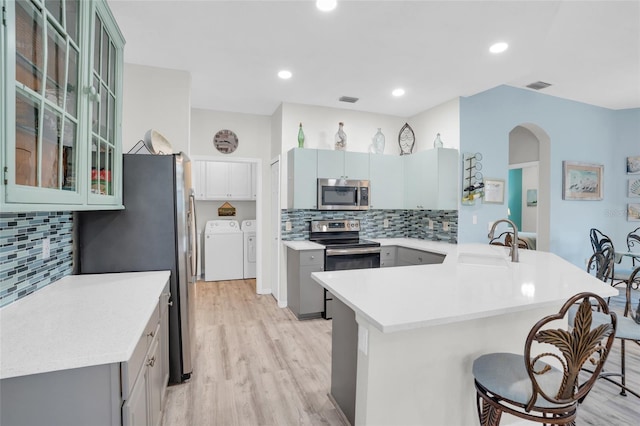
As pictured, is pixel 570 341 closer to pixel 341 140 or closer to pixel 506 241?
pixel 506 241

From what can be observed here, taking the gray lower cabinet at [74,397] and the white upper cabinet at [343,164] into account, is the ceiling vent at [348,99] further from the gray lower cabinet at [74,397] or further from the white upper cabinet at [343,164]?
the gray lower cabinet at [74,397]

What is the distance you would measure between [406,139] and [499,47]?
79.4 inches

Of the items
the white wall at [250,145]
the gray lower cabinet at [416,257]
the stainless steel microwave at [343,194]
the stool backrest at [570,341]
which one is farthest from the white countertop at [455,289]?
the white wall at [250,145]

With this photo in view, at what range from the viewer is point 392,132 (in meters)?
4.79

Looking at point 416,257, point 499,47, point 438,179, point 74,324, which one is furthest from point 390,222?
point 74,324

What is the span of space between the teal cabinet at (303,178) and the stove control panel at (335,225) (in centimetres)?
36

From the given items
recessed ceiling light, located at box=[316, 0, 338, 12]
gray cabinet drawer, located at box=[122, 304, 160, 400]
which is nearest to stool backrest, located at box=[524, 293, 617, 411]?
gray cabinet drawer, located at box=[122, 304, 160, 400]

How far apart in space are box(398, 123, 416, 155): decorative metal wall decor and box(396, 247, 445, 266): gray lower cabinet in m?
1.48

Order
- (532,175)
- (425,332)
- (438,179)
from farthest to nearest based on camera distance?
(532,175), (438,179), (425,332)

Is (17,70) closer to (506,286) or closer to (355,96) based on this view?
(506,286)

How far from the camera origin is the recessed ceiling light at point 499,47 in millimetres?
2666

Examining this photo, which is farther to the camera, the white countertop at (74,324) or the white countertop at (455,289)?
the white countertop at (455,289)

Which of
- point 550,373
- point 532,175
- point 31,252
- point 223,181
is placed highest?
point 532,175

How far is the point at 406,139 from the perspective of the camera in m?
4.69
